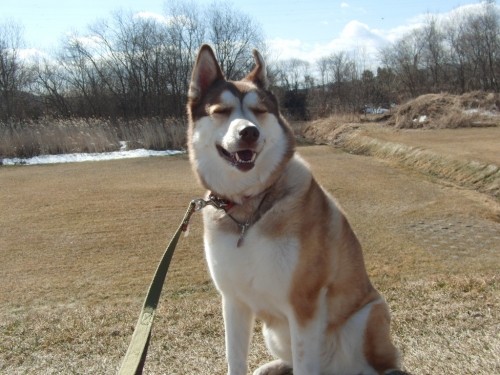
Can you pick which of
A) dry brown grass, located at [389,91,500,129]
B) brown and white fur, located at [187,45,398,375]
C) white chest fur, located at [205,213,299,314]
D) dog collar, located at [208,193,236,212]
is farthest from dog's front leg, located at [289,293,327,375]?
dry brown grass, located at [389,91,500,129]

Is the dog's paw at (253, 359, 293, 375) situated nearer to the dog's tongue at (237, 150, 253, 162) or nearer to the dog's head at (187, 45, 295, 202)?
the dog's head at (187, 45, 295, 202)

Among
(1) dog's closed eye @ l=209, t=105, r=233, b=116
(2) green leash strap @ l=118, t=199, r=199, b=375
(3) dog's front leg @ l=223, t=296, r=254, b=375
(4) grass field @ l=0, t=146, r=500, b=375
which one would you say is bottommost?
(4) grass field @ l=0, t=146, r=500, b=375

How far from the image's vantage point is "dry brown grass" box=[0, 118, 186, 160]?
19062 millimetres

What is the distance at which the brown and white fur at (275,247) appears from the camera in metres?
2.35

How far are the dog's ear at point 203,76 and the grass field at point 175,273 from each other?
69.1 inches

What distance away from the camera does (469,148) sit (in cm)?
1488

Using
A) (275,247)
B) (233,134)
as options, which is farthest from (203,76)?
(275,247)

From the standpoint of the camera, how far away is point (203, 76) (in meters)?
2.81

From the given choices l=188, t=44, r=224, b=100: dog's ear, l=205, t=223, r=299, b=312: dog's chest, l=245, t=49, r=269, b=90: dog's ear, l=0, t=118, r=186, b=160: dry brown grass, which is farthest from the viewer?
l=0, t=118, r=186, b=160: dry brown grass

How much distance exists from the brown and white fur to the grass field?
0.61 meters

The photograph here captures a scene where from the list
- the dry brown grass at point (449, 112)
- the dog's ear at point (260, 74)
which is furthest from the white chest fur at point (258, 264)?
the dry brown grass at point (449, 112)

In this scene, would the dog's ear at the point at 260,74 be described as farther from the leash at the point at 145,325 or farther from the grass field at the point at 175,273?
the grass field at the point at 175,273

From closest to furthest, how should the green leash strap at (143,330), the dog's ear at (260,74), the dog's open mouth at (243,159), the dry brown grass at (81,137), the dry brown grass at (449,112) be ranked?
the green leash strap at (143,330), the dog's open mouth at (243,159), the dog's ear at (260,74), the dry brown grass at (81,137), the dry brown grass at (449,112)

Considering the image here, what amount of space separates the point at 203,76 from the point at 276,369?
1791mm
